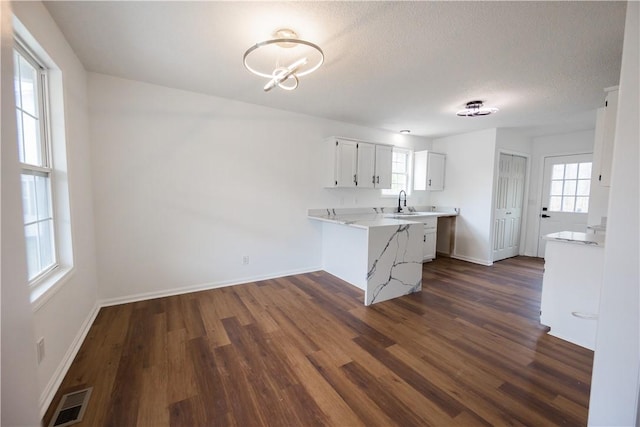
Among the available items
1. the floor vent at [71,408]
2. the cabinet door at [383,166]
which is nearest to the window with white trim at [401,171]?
the cabinet door at [383,166]

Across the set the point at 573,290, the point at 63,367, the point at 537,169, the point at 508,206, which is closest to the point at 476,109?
the point at 573,290

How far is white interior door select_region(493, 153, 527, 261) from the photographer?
5.05 metres

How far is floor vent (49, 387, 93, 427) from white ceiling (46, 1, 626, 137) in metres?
2.53

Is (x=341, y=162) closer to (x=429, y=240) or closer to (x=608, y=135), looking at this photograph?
(x=429, y=240)

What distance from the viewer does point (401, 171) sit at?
5516 millimetres

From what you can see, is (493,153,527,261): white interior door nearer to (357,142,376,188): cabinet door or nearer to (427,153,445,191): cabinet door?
(427,153,445,191): cabinet door

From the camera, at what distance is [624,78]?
3.83ft

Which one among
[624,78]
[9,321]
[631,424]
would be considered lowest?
[631,424]

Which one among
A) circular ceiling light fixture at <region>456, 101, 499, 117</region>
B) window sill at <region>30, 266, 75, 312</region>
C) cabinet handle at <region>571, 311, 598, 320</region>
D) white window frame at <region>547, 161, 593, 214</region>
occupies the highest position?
circular ceiling light fixture at <region>456, 101, 499, 117</region>

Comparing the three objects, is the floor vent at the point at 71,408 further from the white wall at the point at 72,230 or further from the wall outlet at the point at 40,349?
the wall outlet at the point at 40,349

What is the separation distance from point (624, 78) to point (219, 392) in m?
2.74

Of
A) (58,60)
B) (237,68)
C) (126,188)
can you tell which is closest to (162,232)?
(126,188)

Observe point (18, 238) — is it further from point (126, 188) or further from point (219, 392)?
point (126, 188)

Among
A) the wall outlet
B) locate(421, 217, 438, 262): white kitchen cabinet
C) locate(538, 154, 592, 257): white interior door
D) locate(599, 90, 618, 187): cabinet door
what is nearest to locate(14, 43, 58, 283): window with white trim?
the wall outlet
